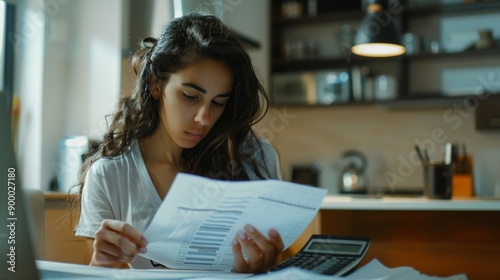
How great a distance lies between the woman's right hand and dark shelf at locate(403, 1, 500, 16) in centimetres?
303

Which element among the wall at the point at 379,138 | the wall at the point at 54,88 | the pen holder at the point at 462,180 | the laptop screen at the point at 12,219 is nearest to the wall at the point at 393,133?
the wall at the point at 379,138

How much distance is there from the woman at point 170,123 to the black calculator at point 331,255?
10.1 inches

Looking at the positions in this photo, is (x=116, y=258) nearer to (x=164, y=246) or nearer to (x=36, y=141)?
(x=164, y=246)

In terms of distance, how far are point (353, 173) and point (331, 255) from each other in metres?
2.86

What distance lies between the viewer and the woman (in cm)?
87

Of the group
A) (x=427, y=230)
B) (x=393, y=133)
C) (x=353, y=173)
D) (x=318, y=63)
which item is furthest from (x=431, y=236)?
(x=318, y=63)

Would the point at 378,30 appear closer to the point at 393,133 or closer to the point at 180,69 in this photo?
the point at 393,133

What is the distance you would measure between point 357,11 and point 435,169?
5.57 feet

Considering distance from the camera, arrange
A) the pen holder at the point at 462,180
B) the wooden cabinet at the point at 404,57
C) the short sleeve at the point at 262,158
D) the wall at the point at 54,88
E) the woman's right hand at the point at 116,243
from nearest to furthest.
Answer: the woman's right hand at the point at 116,243, the short sleeve at the point at 262,158, the wall at the point at 54,88, the pen holder at the point at 462,180, the wooden cabinet at the point at 404,57

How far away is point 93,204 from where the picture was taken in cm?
91

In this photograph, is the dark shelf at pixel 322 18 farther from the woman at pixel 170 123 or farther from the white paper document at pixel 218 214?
the white paper document at pixel 218 214

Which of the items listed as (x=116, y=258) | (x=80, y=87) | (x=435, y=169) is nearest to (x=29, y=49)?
(x=80, y=87)

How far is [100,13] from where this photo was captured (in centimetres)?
128

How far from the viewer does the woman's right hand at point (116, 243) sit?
0.68 m
